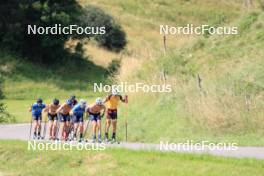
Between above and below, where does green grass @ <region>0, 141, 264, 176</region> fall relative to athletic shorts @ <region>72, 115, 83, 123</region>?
below

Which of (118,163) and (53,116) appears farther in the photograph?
(53,116)

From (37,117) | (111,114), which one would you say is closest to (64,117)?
(37,117)

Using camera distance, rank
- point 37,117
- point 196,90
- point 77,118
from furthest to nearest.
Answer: point 196,90 → point 37,117 → point 77,118

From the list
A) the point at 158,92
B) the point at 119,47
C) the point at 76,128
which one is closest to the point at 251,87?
the point at 158,92

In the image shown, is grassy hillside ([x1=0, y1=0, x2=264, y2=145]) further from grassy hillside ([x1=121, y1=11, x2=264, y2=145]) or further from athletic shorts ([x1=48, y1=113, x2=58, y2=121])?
athletic shorts ([x1=48, y1=113, x2=58, y2=121])

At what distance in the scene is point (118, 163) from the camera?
18.7m

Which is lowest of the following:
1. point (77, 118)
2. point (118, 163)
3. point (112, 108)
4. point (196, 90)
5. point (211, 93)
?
point (118, 163)

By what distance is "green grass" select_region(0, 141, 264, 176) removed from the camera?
57.1 feet

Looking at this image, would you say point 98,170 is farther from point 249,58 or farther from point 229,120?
point 249,58

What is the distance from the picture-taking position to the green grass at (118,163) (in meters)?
17.4

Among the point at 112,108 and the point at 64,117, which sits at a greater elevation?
the point at 112,108

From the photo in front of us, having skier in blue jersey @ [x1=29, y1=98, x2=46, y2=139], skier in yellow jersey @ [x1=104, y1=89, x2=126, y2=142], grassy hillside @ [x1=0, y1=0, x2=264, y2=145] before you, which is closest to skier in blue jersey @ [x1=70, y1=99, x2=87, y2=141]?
skier in yellow jersey @ [x1=104, y1=89, x2=126, y2=142]

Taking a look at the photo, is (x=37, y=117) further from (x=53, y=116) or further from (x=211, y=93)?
(x=211, y=93)

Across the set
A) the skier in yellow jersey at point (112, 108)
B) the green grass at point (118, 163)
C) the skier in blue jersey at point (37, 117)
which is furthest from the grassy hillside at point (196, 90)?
the green grass at point (118, 163)
